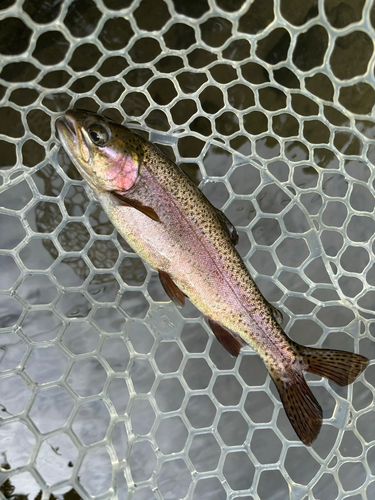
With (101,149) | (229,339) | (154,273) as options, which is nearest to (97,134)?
(101,149)

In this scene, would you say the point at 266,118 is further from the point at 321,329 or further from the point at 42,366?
the point at 42,366

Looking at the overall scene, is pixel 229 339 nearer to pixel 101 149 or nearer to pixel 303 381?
pixel 303 381

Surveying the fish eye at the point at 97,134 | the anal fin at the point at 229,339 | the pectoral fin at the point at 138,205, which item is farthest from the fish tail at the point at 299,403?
the fish eye at the point at 97,134

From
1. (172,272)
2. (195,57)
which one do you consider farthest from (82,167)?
(195,57)

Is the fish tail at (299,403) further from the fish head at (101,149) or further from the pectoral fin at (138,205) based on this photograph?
the fish head at (101,149)

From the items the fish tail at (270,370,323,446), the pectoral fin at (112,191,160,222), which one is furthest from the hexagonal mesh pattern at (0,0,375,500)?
the pectoral fin at (112,191,160,222)

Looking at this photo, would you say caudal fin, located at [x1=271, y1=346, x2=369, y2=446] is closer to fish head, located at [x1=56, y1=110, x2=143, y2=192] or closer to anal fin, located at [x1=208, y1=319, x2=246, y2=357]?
anal fin, located at [x1=208, y1=319, x2=246, y2=357]
